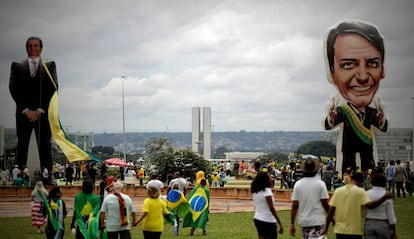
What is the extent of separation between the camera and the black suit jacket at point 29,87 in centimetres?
4228

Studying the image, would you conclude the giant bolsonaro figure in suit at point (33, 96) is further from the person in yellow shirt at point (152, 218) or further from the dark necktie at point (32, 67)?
the person in yellow shirt at point (152, 218)

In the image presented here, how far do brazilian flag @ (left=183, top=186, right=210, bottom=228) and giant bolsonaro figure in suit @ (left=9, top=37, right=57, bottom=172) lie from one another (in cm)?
2493

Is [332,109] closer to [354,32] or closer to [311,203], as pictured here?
[354,32]

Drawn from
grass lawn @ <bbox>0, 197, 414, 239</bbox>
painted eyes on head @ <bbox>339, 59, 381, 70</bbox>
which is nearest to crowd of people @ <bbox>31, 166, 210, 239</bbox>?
grass lawn @ <bbox>0, 197, 414, 239</bbox>

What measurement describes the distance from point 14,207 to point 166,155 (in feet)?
37.3

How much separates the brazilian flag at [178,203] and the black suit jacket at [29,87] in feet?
82.6

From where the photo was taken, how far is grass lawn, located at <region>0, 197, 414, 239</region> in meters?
18.6

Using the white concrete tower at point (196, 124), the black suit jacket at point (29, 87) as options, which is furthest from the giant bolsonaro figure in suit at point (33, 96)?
the white concrete tower at point (196, 124)

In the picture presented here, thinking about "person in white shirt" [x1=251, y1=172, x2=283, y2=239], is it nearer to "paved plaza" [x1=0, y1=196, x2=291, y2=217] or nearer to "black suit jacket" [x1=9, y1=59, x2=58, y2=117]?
"paved plaza" [x1=0, y1=196, x2=291, y2=217]

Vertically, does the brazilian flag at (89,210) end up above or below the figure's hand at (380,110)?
below

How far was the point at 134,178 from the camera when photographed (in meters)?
49.8

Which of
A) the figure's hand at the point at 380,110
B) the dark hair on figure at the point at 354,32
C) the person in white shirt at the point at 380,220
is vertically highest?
the dark hair on figure at the point at 354,32

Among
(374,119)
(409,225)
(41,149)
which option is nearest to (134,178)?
(41,149)

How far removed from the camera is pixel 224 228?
20625 mm
